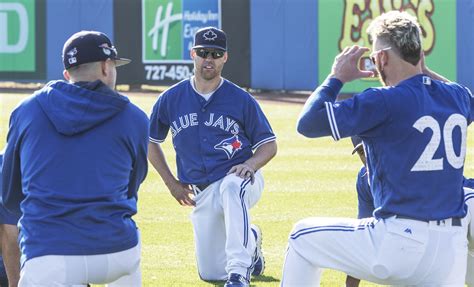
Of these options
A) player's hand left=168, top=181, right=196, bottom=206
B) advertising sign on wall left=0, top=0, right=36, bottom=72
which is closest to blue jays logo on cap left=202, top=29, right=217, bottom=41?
player's hand left=168, top=181, right=196, bottom=206

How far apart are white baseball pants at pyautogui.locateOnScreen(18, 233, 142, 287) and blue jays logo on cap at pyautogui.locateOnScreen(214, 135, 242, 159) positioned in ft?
9.52

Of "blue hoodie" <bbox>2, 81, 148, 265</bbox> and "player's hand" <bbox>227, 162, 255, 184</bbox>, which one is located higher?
"blue hoodie" <bbox>2, 81, 148, 265</bbox>

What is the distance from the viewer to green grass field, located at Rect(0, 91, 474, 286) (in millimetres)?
8148

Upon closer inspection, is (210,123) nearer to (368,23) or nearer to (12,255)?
(12,255)

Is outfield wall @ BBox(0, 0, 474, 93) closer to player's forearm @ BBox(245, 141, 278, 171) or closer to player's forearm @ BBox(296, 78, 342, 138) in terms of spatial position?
player's forearm @ BBox(245, 141, 278, 171)

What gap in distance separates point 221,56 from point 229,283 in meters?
1.81

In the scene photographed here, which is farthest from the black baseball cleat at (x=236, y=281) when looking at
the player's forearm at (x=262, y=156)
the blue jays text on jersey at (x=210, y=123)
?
the blue jays text on jersey at (x=210, y=123)

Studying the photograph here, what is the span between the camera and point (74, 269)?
4578mm

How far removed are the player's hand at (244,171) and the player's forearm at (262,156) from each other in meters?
0.06

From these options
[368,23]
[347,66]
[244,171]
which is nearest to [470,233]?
[347,66]

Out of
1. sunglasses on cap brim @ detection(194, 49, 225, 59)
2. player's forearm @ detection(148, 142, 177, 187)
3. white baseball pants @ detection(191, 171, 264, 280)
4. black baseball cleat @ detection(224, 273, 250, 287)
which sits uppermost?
sunglasses on cap brim @ detection(194, 49, 225, 59)

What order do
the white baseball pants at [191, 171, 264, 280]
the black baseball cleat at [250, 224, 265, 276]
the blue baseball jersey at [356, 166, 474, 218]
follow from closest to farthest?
the blue baseball jersey at [356, 166, 474, 218] → the white baseball pants at [191, 171, 264, 280] → the black baseball cleat at [250, 224, 265, 276]

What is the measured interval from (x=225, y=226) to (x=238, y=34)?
19344 millimetres

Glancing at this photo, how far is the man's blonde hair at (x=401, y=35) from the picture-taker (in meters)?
4.99
